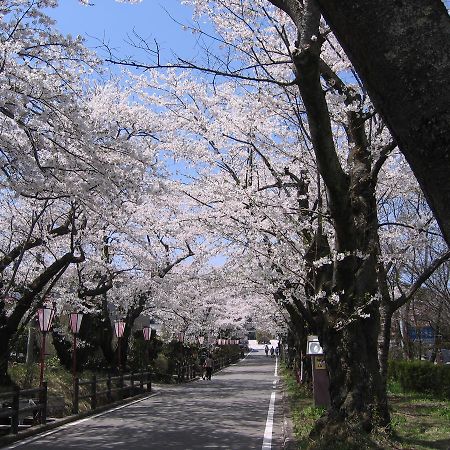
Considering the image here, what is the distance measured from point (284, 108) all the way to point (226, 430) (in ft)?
24.2

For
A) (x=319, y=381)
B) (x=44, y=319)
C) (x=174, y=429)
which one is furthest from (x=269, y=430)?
(x=44, y=319)

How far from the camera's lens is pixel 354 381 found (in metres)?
8.41

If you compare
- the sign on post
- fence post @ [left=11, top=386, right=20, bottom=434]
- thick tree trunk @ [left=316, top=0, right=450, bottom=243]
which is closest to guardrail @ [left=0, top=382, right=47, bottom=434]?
fence post @ [left=11, top=386, right=20, bottom=434]

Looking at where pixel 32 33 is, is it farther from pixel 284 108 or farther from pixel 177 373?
pixel 177 373

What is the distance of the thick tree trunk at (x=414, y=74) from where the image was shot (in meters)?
1.82

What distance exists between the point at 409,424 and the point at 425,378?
844cm

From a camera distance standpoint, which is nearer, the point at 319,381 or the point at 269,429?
the point at 269,429

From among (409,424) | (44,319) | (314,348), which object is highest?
(44,319)

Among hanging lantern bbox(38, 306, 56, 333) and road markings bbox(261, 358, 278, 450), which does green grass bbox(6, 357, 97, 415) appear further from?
road markings bbox(261, 358, 278, 450)

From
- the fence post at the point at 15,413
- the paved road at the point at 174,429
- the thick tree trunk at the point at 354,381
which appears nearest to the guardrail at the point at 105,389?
the paved road at the point at 174,429

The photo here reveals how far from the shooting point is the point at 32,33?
8859 millimetres

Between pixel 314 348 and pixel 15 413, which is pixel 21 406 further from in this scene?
pixel 314 348

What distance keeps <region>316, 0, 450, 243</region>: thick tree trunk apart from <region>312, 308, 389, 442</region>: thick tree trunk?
7.00 m

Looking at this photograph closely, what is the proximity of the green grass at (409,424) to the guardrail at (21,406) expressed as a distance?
5.65 metres
